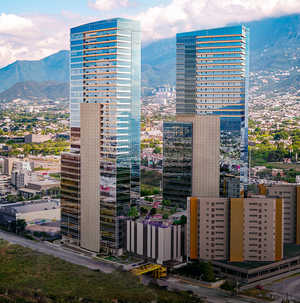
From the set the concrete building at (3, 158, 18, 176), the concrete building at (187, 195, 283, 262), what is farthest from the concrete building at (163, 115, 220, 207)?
the concrete building at (3, 158, 18, 176)

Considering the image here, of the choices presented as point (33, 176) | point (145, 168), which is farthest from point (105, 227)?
point (145, 168)

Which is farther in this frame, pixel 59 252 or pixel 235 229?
pixel 59 252

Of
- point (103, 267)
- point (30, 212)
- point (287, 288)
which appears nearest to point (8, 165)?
point (30, 212)

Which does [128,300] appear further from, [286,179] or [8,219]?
[286,179]

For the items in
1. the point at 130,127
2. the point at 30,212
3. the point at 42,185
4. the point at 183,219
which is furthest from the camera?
the point at 42,185

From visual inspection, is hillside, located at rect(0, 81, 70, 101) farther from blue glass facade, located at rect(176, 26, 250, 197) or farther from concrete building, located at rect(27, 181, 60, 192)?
blue glass facade, located at rect(176, 26, 250, 197)

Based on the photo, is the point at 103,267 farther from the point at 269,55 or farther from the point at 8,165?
the point at 269,55
